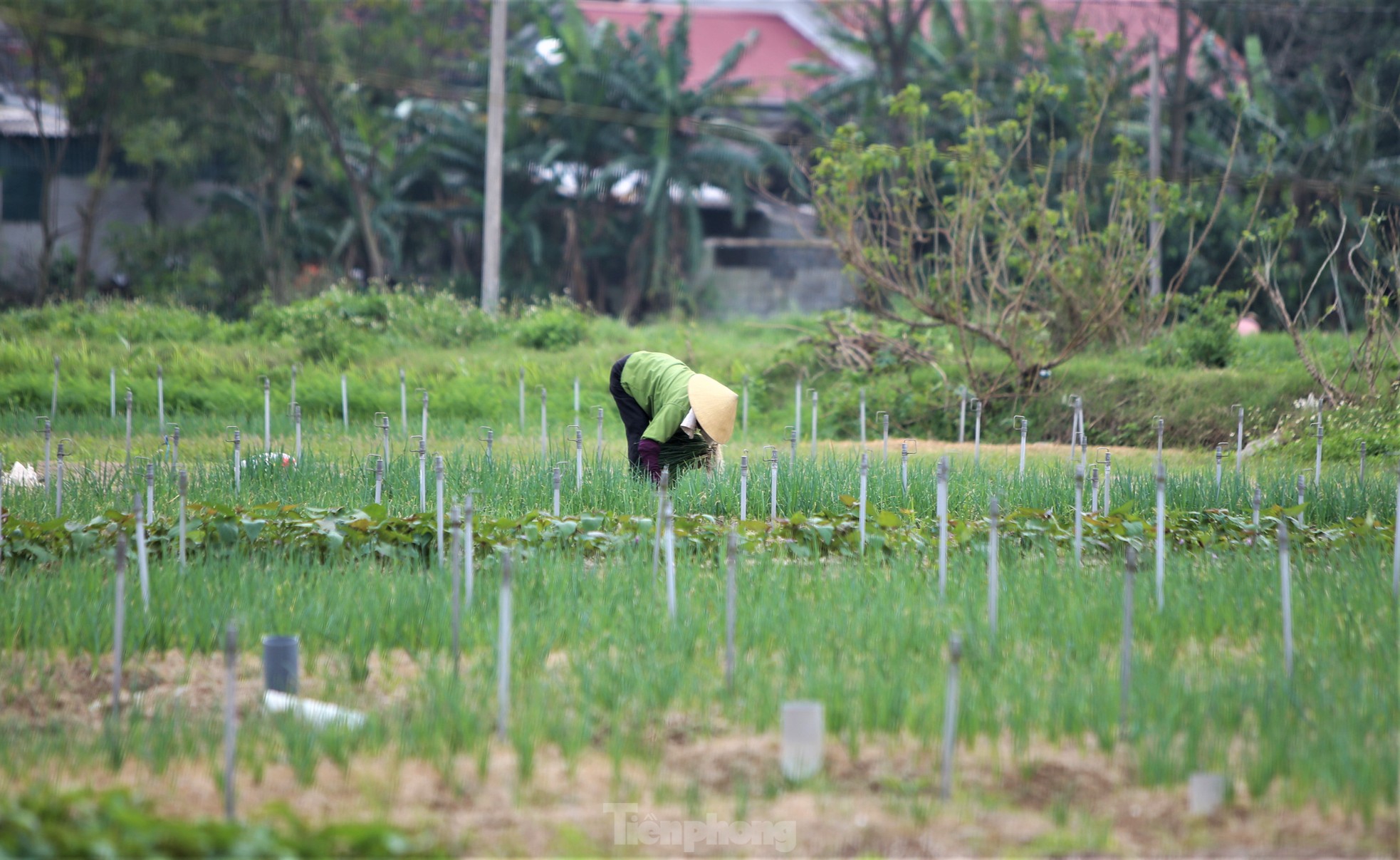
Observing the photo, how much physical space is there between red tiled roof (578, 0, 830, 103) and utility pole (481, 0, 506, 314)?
8.23m

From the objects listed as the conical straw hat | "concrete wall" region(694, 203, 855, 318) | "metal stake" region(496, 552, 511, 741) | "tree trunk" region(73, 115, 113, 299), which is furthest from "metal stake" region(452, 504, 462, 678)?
"concrete wall" region(694, 203, 855, 318)

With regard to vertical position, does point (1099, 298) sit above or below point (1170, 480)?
above

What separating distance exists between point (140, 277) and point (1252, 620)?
17.1 metres

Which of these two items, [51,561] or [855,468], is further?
[855,468]

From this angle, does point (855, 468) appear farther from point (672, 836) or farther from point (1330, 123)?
point (1330, 123)

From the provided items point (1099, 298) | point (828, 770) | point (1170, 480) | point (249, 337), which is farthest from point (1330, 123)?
point (828, 770)

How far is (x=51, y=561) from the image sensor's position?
541 centimetres

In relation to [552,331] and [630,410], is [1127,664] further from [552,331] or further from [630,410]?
[552,331]

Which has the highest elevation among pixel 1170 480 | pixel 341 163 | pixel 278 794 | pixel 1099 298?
pixel 341 163

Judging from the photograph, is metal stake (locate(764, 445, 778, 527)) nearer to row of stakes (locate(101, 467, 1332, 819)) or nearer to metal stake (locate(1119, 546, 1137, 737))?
row of stakes (locate(101, 467, 1332, 819))

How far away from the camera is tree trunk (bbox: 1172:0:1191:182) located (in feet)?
54.3

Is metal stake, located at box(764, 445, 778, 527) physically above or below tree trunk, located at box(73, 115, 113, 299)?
below

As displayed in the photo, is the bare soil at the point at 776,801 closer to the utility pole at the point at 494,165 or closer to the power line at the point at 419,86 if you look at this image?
the utility pole at the point at 494,165

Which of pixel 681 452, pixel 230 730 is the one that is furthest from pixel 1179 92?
pixel 230 730
